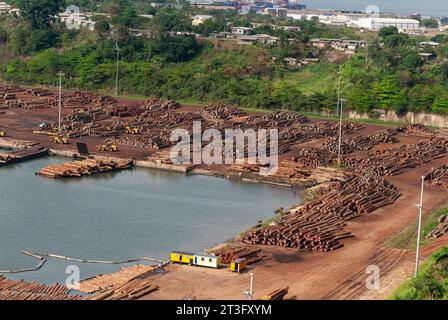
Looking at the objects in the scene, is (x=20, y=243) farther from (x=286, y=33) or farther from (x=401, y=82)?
(x=286, y=33)

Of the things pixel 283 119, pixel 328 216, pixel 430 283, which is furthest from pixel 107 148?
pixel 430 283

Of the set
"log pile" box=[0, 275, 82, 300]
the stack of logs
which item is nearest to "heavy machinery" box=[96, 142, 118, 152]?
the stack of logs

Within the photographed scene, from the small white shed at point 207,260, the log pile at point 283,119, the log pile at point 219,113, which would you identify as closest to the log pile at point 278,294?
the small white shed at point 207,260

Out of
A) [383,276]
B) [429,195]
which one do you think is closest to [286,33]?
[429,195]

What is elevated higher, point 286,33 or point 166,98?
point 286,33

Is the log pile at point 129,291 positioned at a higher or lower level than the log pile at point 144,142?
lower

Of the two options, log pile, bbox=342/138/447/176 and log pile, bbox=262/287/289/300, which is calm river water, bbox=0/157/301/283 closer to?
log pile, bbox=262/287/289/300

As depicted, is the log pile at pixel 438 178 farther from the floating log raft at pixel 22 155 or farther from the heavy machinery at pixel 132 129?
the floating log raft at pixel 22 155
